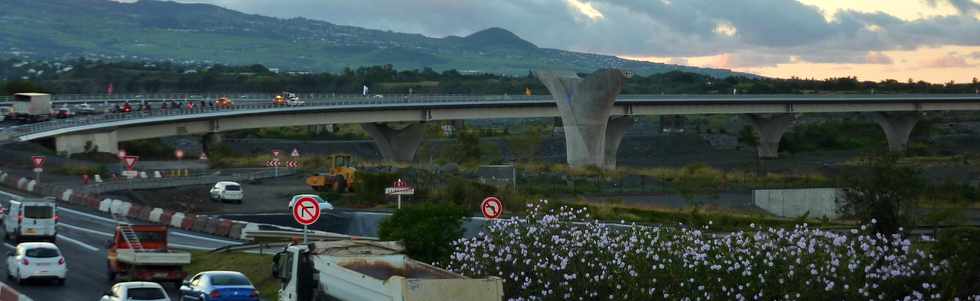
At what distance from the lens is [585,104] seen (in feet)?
391

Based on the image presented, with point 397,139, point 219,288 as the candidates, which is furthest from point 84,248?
point 397,139

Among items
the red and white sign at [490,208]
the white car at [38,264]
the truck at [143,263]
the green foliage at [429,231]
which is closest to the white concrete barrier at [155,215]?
the truck at [143,263]

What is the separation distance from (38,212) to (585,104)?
7207 centimetres

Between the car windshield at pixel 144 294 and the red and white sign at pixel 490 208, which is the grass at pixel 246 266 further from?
the red and white sign at pixel 490 208

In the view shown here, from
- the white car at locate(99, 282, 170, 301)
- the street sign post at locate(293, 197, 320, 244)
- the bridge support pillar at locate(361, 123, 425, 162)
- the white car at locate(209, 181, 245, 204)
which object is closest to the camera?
the white car at locate(99, 282, 170, 301)

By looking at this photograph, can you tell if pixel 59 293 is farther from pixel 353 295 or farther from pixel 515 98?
pixel 515 98

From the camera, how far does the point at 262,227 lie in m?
56.8

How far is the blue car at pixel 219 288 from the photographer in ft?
111

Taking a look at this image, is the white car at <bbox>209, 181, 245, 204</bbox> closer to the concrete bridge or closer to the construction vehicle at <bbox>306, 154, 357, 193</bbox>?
the construction vehicle at <bbox>306, 154, 357, 193</bbox>

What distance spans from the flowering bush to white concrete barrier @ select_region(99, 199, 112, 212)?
32.0m

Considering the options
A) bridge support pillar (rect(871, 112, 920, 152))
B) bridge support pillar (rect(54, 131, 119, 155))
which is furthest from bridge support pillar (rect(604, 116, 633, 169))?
bridge support pillar (rect(54, 131, 119, 155))

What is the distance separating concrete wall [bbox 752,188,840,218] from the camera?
71562 millimetres

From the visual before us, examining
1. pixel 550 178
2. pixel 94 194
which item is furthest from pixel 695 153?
pixel 94 194

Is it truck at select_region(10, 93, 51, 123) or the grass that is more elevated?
truck at select_region(10, 93, 51, 123)
